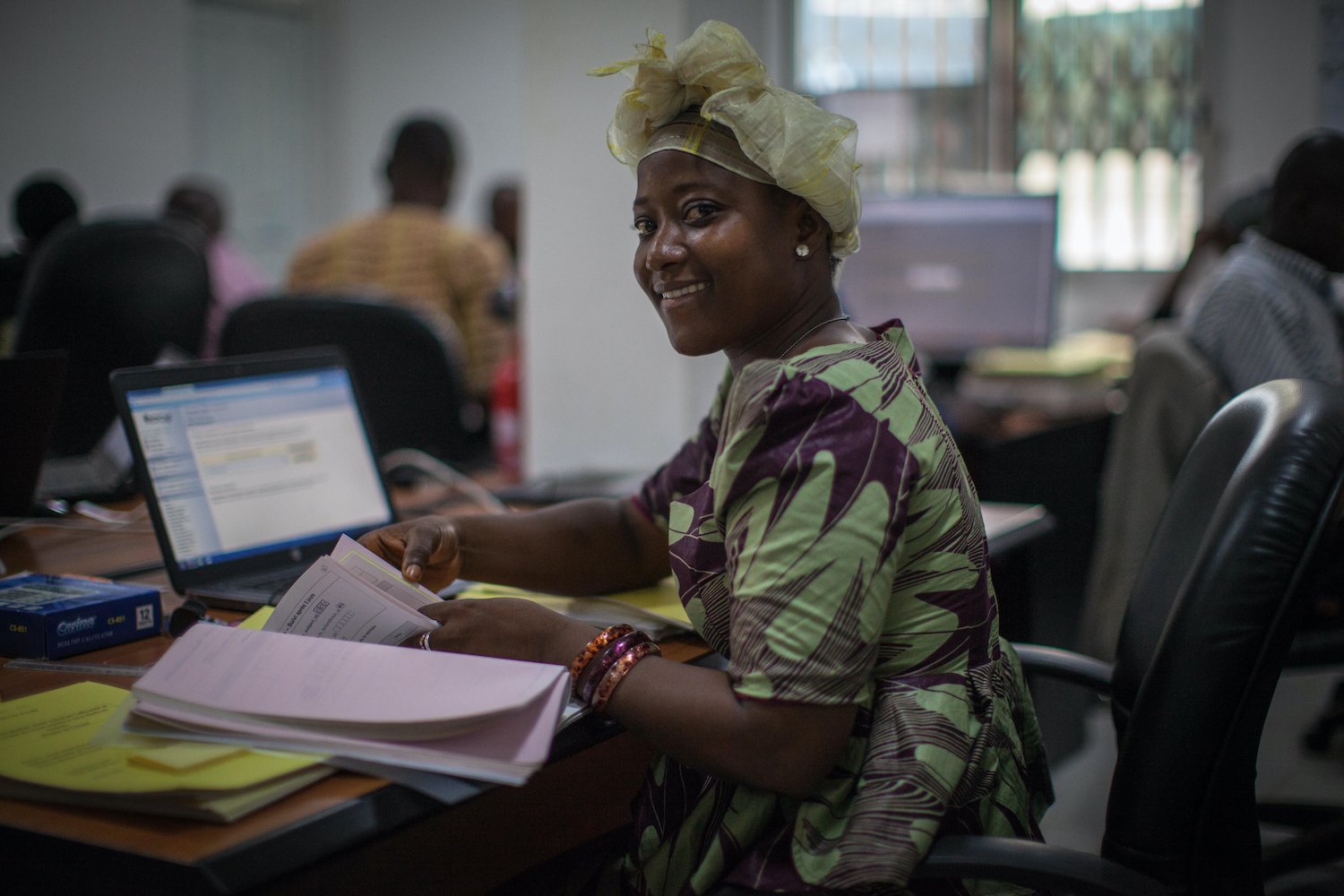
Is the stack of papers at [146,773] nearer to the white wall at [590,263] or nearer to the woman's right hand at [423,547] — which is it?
the woman's right hand at [423,547]

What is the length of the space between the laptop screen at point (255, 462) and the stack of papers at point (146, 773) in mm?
456

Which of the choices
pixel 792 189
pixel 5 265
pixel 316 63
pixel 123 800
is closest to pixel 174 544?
pixel 123 800

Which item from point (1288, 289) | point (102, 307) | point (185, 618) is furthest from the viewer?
point (1288, 289)

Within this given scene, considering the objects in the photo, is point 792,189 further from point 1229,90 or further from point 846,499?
point 1229,90

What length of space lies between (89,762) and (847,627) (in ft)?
1.86

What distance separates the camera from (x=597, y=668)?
97 centimetres

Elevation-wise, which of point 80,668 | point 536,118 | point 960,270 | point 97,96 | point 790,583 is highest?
point 97,96

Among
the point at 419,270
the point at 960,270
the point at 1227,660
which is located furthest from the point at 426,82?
the point at 1227,660

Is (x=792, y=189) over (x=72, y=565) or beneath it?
over

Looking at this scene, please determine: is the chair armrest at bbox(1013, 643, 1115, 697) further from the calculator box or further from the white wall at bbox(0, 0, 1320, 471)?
the white wall at bbox(0, 0, 1320, 471)

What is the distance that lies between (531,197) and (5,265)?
1102 millimetres

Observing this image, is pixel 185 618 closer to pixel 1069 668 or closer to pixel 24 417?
pixel 24 417

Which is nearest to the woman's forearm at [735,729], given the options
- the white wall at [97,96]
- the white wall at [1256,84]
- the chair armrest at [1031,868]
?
the chair armrest at [1031,868]

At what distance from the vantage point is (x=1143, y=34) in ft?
17.5
